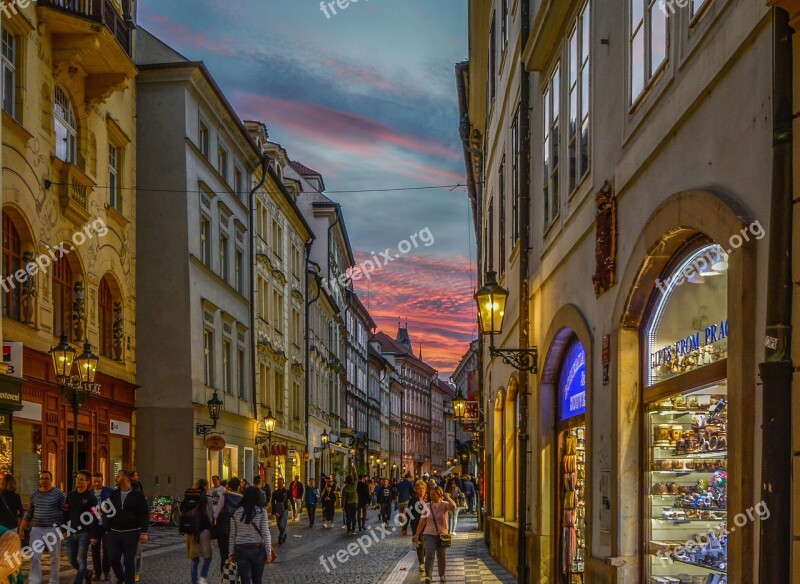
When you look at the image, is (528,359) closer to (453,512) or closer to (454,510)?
(454,510)

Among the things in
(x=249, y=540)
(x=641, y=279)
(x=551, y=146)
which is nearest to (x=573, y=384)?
(x=551, y=146)

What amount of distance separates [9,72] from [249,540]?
13.3m

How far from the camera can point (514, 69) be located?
772 inches

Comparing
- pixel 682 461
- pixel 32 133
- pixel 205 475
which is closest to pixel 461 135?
pixel 205 475

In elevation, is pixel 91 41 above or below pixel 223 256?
above

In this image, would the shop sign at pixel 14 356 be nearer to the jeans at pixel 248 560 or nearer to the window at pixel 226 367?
the jeans at pixel 248 560

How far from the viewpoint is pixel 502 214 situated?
925 inches

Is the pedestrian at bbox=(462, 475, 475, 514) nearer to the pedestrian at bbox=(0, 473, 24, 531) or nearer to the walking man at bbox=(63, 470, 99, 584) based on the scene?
the pedestrian at bbox=(0, 473, 24, 531)

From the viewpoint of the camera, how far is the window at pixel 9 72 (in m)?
22.0

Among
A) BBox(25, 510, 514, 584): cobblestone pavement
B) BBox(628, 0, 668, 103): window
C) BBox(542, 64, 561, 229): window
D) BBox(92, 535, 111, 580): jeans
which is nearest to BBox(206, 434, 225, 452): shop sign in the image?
BBox(25, 510, 514, 584): cobblestone pavement

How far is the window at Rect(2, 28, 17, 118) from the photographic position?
2198 cm

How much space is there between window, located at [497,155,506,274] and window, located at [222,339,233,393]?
1555 centimetres

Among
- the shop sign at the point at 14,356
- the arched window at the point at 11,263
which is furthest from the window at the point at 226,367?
the shop sign at the point at 14,356

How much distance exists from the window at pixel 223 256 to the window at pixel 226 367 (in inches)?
88.7
